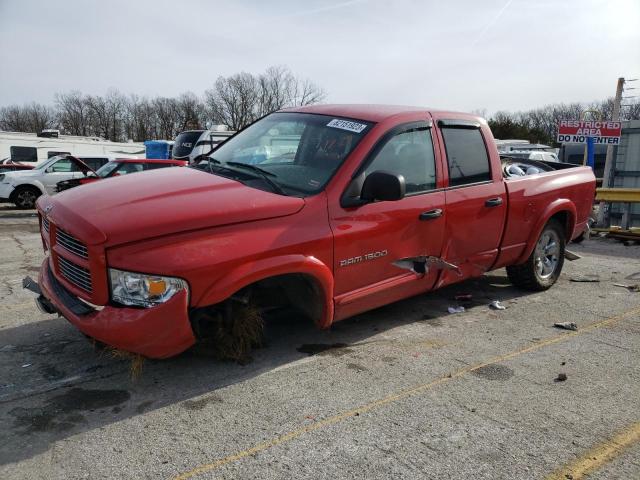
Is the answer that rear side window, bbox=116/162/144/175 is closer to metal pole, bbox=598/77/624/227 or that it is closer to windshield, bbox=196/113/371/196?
windshield, bbox=196/113/371/196

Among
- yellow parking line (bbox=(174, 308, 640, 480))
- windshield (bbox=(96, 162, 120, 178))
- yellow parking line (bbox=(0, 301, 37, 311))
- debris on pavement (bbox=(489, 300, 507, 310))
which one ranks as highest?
windshield (bbox=(96, 162, 120, 178))

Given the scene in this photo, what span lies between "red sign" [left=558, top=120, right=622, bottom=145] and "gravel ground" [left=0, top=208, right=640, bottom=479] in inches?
330

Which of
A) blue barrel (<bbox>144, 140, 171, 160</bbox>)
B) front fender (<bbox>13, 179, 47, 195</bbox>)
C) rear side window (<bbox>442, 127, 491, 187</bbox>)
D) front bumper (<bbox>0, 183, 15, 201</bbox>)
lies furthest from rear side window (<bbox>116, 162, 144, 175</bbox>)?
rear side window (<bbox>442, 127, 491, 187</bbox>)

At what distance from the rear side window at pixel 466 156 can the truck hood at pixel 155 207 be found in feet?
5.48

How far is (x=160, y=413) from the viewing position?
10.0 feet

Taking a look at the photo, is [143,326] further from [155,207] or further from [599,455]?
[599,455]

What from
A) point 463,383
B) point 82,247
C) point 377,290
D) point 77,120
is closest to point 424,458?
point 463,383

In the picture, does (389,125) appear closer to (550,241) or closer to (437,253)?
(437,253)

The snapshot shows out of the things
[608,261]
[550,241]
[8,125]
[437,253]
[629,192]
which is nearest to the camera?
[437,253]

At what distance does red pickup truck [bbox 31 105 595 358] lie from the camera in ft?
9.78

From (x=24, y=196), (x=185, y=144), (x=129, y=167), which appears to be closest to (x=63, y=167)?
(x=24, y=196)

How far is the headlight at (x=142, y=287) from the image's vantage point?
2947 millimetres

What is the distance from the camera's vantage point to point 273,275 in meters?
3.31

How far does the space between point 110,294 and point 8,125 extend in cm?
9648
